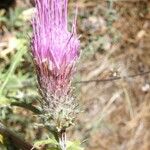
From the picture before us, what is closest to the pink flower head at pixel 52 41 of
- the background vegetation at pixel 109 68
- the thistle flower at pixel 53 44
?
the thistle flower at pixel 53 44

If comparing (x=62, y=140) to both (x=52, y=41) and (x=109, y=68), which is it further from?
(x=109, y=68)

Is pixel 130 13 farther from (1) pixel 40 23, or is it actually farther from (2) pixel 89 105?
(1) pixel 40 23

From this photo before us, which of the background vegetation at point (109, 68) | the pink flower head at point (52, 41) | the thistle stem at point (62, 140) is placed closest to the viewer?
the pink flower head at point (52, 41)

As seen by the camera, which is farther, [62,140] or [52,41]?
[62,140]

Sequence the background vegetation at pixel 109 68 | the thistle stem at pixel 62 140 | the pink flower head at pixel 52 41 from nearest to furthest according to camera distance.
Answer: the pink flower head at pixel 52 41, the thistle stem at pixel 62 140, the background vegetation at pixel 109 68

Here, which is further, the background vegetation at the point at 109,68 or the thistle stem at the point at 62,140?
the background vegetation at the point at 109,68

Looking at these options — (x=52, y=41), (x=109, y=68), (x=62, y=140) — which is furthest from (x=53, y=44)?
(x=109, y=68)

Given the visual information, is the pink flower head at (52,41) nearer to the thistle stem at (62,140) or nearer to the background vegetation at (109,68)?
the thistle stem at (62,140)

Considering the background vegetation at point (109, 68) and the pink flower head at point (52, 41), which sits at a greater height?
the pink flower head at point (52, 41)

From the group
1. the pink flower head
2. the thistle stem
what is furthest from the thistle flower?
the thistle stem
